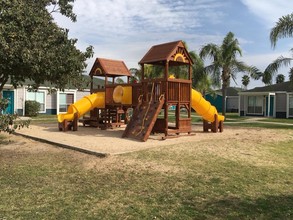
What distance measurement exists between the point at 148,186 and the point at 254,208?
2.00 m

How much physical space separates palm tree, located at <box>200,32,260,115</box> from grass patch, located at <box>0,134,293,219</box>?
18.4 meters

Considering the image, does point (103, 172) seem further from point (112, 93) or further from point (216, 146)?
point (112, 93)

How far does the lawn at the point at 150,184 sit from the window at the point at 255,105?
28094 millimetres

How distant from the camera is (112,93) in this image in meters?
17.9

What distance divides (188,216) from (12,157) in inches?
248

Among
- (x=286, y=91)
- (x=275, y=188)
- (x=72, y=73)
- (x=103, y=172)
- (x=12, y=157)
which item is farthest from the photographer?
(x=286, y=91)

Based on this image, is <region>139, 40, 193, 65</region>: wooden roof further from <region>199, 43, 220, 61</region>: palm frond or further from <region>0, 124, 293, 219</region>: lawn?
<region>199, 43, 220, 61</region>: palm frond

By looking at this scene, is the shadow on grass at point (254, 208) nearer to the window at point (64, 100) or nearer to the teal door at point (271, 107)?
the window at point (64, 100)

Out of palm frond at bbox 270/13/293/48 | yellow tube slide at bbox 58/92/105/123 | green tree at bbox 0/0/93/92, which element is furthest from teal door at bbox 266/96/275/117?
green tree at bbox 0/0/93/92

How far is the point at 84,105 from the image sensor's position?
57.3 feet

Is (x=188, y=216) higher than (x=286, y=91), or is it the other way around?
(x=286, y=91)

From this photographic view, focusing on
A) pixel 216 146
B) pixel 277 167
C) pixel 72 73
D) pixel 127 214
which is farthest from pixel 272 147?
pixel 127 214

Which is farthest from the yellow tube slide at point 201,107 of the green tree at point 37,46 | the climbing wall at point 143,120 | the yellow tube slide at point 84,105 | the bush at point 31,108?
the bush at point 31,108

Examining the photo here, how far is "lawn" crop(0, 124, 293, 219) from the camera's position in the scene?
194 inches
